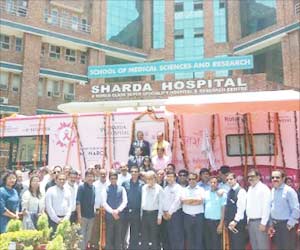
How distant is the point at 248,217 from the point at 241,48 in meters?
31.0

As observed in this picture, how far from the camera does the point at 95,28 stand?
37062 millimetres

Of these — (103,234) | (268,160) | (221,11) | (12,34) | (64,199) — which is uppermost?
(221,11)

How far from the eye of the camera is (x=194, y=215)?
8195 mm

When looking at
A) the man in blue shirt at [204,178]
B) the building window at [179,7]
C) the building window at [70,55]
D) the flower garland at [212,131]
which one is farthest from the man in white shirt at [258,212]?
the building window at [179,7]

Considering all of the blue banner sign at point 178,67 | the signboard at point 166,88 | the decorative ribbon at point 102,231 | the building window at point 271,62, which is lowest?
the decorative ribbon at point 102,231

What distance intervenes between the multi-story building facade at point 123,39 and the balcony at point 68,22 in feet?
0.27

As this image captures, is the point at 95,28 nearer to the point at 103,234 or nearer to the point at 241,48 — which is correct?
the point at 241,48

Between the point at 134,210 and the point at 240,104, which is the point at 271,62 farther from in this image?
the point at 134,210

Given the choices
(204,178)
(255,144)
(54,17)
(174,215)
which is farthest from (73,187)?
(54,17)

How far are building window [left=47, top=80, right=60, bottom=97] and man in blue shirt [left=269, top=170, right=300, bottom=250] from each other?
2752 centimetres

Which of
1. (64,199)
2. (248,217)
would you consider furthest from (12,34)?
(248,217)

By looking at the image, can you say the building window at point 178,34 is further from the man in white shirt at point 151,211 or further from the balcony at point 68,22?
the man in white shirt at point 151,211

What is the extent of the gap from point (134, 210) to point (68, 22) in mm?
29522

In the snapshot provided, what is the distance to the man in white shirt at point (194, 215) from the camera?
322 inches
